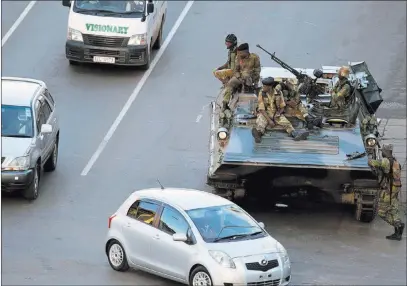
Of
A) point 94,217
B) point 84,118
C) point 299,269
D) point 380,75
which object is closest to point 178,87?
point 84,118

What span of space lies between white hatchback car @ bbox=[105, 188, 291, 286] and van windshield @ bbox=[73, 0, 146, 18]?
39.7 feet

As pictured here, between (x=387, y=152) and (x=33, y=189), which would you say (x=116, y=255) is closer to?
(x=33, y=189)

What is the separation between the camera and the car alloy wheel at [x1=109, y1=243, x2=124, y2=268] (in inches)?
733

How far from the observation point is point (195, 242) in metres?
17.4

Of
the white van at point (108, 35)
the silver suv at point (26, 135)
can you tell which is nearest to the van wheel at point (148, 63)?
the white van at point (108, 35)

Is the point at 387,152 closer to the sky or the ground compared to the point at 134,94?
closer to the sky

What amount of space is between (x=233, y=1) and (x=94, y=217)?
15.2 meters

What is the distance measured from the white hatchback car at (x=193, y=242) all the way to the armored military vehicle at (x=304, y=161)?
97.0 inches

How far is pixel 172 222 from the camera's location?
17953mm

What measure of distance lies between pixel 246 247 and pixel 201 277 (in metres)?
0.75

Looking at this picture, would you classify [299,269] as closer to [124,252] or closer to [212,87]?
[124,252]

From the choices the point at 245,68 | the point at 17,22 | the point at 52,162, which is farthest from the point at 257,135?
the point at 17,22

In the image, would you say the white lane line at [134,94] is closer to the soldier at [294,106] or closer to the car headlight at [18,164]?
the car headlight at [18,164]

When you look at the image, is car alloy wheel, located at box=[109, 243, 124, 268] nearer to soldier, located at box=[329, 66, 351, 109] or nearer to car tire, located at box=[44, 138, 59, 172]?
car tire, located at box=[44, 138, 59, 172]
